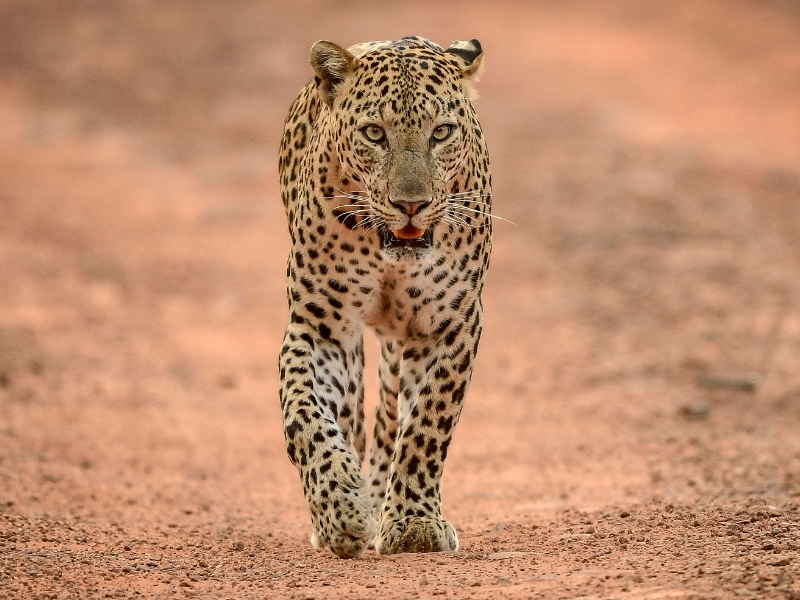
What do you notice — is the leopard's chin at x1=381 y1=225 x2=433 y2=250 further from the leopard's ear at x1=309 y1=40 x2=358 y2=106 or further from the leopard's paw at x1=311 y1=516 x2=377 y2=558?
the leopard's paw at x1=311 y1=516 x2=377 y2=558

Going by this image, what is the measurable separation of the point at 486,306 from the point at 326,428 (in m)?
9.75

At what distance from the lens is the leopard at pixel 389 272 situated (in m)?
6.96

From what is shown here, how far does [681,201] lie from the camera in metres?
18.7

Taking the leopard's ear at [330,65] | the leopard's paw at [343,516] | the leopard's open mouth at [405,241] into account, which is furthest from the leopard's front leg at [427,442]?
the leopard's ear at [330,65]

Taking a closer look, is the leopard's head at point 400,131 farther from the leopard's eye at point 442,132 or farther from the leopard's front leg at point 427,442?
the leopard's front leg at point 427,442

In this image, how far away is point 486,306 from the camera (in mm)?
16688

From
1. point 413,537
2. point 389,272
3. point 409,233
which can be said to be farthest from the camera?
point 389,272

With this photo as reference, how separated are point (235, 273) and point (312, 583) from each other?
12.6 m

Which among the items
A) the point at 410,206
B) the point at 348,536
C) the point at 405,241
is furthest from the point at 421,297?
the point at 348,536

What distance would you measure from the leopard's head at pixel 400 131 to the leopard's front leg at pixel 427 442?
29.6 inches

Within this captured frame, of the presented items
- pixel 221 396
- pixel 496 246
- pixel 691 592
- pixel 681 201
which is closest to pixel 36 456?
pixel 221 396

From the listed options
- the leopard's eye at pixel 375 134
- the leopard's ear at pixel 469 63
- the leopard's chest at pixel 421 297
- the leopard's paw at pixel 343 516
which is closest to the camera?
the leopard's paw at pixel 343 516

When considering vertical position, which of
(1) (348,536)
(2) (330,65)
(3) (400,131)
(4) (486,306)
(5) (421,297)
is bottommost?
(1) (348,536)

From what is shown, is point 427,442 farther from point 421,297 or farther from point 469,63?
point 469,63
